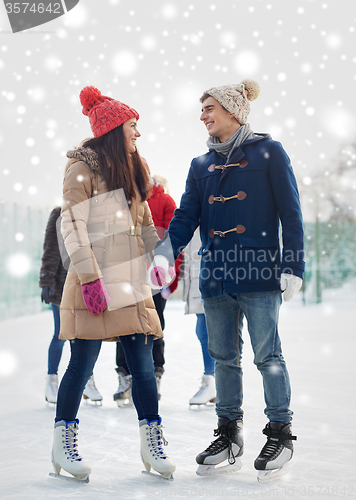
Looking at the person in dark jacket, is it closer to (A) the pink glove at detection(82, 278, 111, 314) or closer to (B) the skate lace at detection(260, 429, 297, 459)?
(A) the pink glove at detection(82, 278, 111, 314)

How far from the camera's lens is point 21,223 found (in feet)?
30.3

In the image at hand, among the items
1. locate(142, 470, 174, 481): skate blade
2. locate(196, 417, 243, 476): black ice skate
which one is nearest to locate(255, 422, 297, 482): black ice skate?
locate(196, 417, 243, 476): black ice skate

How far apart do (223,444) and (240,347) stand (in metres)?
0.38

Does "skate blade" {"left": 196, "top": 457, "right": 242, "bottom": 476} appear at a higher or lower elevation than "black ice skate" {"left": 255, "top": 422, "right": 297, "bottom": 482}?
lower

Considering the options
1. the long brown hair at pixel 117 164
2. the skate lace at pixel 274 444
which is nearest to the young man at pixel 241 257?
the skate lace at pixel 274 444

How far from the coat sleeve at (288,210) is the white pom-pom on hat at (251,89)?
1.08ft

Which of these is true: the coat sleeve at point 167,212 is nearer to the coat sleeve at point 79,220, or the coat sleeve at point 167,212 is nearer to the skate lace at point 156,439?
the coat sleeve at point 79,220

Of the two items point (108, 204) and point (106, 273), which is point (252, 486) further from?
point (108, 204)

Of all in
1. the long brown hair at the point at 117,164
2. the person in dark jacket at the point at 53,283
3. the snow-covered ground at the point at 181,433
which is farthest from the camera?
the person in dark jacket at the point at 53,283

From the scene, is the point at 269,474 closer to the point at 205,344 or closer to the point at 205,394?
the point at 205,394

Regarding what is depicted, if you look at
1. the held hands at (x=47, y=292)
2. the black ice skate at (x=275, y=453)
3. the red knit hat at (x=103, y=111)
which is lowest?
the black ice skate at (x=275, y=453)

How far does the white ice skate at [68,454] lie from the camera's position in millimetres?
1889

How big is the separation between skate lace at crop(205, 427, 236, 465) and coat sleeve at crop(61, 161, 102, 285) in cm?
78

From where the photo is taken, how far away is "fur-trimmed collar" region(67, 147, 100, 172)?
6.61 feet
